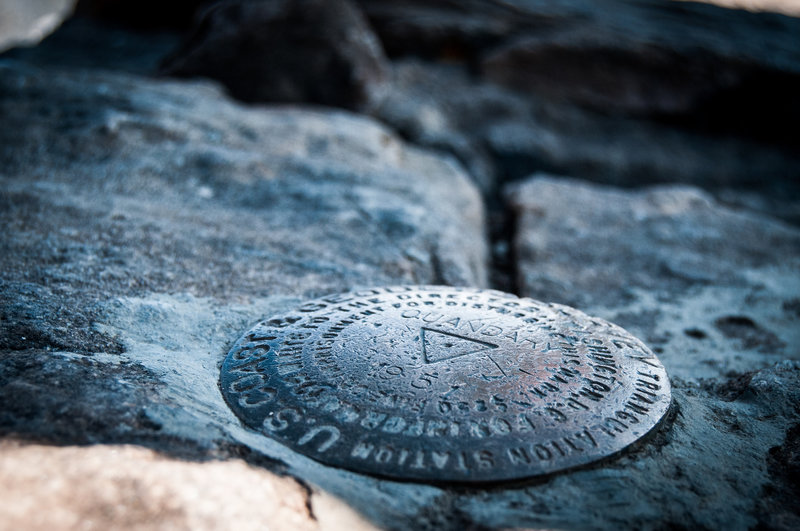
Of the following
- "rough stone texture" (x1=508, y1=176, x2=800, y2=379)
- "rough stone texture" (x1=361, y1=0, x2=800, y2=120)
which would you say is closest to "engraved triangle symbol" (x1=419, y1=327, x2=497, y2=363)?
"rough stone texture" (x1=508, y1=176, x2=800, y2=379)

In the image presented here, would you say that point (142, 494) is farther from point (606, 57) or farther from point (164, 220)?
point (606, 57)

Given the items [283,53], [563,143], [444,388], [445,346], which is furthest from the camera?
[563,143]

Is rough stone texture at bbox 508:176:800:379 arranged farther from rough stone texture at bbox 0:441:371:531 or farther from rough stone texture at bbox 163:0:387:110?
rough stone texture at bbox 163:0:387:110

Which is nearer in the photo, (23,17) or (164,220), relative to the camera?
(164,220)

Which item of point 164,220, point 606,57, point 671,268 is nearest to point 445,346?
point 164,220

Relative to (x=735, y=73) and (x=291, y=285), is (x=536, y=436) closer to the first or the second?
(x=291, y=285)

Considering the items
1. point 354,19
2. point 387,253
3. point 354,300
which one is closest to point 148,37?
point 354,19

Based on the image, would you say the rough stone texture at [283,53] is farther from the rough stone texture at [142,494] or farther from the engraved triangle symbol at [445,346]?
the rough stone texture at [142,494]
